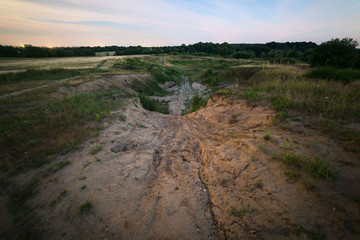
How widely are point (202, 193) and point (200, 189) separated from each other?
13 centimetres

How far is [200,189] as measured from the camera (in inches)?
152

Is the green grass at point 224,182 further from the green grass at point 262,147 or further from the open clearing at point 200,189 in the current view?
the green grass at point 262,147

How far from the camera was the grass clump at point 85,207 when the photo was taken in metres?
3.32

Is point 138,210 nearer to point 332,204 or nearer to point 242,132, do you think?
point 332,204

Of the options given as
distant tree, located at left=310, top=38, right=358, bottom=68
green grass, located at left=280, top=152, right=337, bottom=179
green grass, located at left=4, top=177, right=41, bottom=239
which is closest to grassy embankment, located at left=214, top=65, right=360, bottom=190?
green grass, located at left=280, top=152, right=337, bottom=179

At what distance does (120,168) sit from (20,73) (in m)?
26.1

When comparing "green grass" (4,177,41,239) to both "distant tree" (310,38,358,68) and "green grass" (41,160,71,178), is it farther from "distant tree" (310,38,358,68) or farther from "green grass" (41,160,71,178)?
"distant tree" (310,38,358,68)

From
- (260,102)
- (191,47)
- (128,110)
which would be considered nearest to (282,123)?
(260,102)

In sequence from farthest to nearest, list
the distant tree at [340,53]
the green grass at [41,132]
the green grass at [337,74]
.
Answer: the distant tree at [340,53]
the green grass at [337,74]
the green grass at [41,132]

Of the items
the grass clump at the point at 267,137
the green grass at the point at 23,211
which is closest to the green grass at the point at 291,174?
the grass clump at the point at 267,137

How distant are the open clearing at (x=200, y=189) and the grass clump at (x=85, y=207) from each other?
2 cm

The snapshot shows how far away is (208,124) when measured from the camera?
25.5 feet

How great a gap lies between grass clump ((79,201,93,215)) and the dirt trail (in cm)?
6

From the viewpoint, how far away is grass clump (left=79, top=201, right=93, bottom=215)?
332 cm
